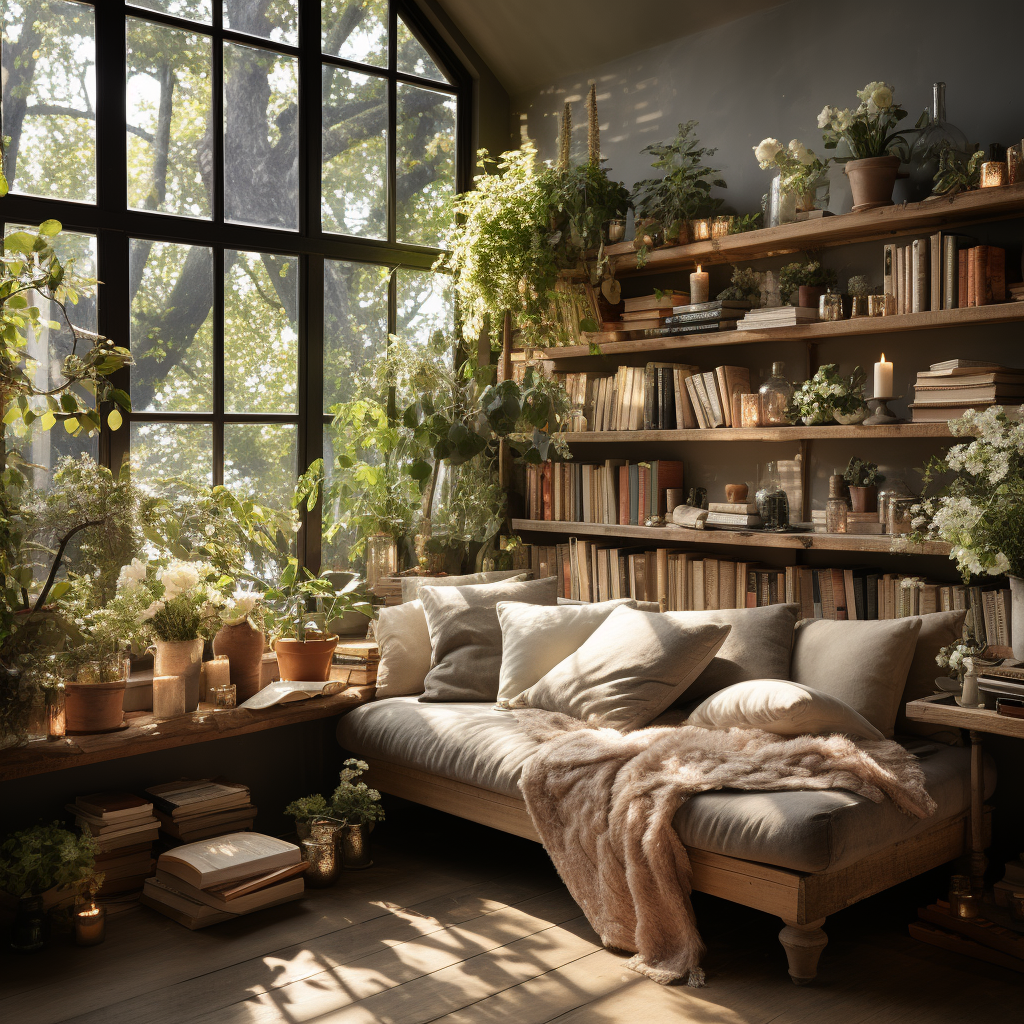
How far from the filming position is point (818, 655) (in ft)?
11.4

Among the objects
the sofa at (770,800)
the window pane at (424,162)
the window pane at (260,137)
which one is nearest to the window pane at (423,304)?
the window pane at (424,162)

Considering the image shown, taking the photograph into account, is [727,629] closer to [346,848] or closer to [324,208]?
[346,848]

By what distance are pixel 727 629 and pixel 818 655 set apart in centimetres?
30

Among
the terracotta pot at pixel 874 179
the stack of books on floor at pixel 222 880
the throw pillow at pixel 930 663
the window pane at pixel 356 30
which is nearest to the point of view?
the stack of books on floor at pixel 222 880

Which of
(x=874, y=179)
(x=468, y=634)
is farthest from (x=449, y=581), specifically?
(x=874, y=179)

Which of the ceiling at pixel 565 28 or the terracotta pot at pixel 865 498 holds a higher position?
the ceiling at pixel 565 28

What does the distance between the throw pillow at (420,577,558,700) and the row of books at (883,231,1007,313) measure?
1.63m

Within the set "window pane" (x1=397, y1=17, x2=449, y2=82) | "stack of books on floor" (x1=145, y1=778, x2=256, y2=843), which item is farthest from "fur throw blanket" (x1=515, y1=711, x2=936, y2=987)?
"window pane" (x1=397, y1=17, x2=449, y2=82)

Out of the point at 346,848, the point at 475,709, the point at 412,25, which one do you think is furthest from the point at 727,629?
the point at 412,25

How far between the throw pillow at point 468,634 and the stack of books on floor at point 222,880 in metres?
0.82

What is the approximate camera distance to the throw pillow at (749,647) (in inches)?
138

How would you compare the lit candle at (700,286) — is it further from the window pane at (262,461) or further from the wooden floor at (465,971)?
the wooden floor at (465,971)

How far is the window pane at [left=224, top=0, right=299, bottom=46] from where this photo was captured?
169 inches

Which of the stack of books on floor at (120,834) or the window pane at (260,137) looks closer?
the stack of books on floor at (120,834)
